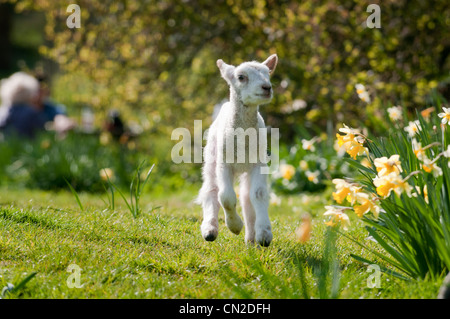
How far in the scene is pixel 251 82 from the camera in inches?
142

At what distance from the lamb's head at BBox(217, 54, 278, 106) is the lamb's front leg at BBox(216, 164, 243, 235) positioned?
1.58ft

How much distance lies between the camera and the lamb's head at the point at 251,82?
3543 mm

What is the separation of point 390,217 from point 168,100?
6.09 meters

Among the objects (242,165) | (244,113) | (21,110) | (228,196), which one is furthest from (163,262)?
(21,110)

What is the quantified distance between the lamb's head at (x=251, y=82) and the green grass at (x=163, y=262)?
38.6 inches

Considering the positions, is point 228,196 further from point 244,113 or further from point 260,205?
point 244,113

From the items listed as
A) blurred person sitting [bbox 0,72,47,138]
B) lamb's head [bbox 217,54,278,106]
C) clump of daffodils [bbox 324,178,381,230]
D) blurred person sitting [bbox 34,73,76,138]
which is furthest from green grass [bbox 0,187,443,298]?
blurred person sitting [bbox 0,72,47,138]

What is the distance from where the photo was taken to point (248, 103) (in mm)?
3615

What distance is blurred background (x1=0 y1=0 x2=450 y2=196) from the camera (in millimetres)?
6988

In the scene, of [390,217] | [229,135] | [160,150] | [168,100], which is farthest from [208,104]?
[390,217]

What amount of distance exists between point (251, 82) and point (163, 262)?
4.29ft

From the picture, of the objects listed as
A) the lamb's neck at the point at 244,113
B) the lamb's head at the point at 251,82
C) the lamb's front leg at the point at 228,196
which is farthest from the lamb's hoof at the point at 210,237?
the lamb's head at the point at 251,82

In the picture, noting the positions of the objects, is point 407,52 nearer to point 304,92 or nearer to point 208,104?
point 304,92

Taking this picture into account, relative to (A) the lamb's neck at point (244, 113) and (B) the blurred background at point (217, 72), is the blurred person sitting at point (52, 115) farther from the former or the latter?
(A) the lamb's neck at point (244, 113)
